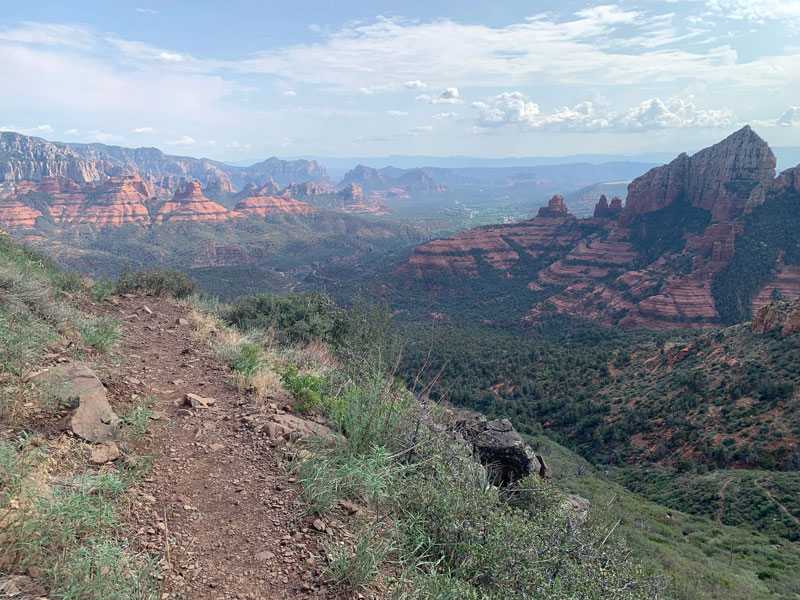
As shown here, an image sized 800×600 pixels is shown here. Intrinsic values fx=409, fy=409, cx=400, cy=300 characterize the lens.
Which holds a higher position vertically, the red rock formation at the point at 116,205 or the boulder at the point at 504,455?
the red rock formation at the point at 116,205

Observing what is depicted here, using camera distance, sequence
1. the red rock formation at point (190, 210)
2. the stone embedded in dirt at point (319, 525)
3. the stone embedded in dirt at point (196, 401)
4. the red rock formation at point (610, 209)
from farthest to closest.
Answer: the red rock formation at point (190, 210) → the red rock formation at point (610, 209) → the stone embedded in dirt at point (196, 401) → the stone embedded in dirt at point (319, 525)

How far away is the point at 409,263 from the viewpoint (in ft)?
267

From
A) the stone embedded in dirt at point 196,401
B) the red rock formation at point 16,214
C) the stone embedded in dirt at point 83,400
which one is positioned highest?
the red rock formation at point 16,214

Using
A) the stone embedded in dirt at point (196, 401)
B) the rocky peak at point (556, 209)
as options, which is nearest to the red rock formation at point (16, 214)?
the rocky peak at point (556, 209)

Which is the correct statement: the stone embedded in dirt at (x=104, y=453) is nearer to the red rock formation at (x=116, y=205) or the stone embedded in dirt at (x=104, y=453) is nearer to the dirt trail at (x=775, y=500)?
the dirt trail at (x=775, y=500)

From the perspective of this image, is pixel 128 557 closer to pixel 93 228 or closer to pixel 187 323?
pixel 187 323

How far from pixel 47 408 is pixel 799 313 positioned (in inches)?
1116

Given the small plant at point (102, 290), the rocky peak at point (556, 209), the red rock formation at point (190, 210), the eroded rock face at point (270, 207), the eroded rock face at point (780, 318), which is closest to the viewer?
the small plant at point (102, 290)

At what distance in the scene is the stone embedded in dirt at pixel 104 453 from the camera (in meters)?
3.06

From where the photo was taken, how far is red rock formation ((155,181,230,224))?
439 feet

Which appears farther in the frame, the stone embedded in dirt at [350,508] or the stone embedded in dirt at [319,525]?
the stone embedded in dirt at [350,508]

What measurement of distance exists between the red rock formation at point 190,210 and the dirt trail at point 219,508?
479 ft

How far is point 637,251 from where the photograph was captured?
66562 millimetres

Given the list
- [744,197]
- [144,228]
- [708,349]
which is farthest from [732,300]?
[144,228]
